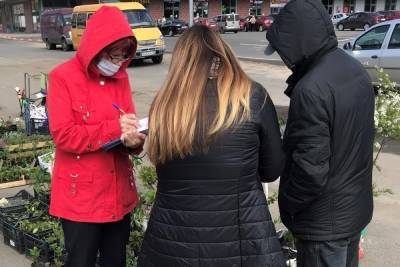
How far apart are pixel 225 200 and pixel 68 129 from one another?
90 centimetres

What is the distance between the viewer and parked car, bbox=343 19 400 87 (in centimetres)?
1084

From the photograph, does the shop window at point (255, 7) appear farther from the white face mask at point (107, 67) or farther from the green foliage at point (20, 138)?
the white face mask at point (107, 67)

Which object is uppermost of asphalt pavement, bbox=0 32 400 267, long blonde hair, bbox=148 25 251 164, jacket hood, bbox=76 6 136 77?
jacket hood, bbox=76 6 136 77

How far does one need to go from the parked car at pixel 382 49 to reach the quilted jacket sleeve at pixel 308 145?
9032 millimetres

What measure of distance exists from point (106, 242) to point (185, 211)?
974mm

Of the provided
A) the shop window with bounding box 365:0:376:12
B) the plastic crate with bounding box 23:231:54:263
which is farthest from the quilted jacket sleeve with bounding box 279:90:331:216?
the shop window with bounding box 365:0:376:12

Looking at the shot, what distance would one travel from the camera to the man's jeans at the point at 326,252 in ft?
7.32

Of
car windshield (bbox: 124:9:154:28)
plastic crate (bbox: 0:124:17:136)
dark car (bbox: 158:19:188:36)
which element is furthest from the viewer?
dark car (bbox: 158:19:188:36)

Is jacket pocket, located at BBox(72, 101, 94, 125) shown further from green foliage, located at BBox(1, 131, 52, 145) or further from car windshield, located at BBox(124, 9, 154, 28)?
car windshield, located at BBox(124, 9, 154, 28)

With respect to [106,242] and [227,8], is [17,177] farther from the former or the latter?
[227,8]

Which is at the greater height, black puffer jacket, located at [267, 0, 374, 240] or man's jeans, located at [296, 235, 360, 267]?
black puffer jacket, located at [267, 0, 374, 240]

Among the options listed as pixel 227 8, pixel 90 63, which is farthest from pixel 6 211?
pixel 227 8

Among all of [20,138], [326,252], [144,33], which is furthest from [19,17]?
[326,252]

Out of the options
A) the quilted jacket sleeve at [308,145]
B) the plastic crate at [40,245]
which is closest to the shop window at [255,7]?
the plastic crate at [40,245]
